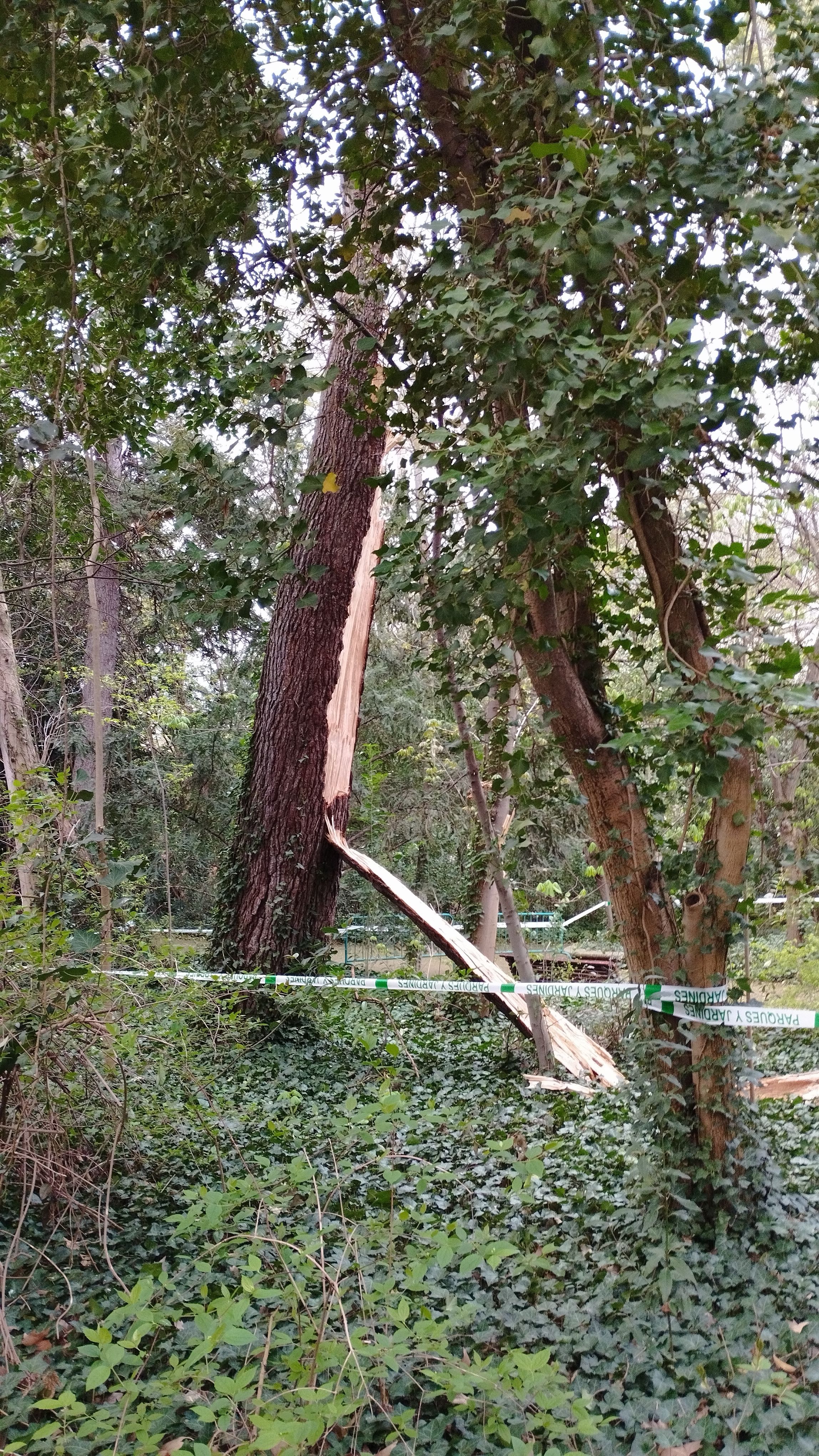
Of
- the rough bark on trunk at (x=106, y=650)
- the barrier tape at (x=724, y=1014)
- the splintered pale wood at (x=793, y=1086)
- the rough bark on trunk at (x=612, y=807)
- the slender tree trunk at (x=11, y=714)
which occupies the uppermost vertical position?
the rough bark on trunk at (x=106, y=650)

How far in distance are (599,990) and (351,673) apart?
4.28 meters

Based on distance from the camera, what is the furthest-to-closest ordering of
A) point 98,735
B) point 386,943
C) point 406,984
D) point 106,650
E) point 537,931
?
1. point 537,931
2. point 106,650
3. point 386,943
4. point 406,984
5. point 98,735

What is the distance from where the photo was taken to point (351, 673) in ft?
27.5

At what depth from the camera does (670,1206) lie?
136 inches

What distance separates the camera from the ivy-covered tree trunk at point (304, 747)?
7574mm

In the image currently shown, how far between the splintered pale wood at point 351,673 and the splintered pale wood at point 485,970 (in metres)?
0.51

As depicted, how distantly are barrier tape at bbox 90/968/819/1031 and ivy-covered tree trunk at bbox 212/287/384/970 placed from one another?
1.50 ft

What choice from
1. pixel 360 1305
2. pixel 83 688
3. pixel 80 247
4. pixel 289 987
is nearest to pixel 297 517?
pixel 80 247

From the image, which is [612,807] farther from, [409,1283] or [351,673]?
[351,673]

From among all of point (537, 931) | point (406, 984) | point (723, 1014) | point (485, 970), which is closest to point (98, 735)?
point (406, 984)

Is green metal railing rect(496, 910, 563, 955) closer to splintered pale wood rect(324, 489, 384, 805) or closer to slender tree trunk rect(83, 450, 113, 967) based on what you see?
splintered pale wood rect(324, 489, 384, 805)

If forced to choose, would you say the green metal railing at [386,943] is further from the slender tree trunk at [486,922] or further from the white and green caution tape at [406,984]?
the white and green caution tape at [406,984]

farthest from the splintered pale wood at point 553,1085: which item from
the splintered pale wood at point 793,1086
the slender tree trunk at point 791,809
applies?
the slender tree trunk at point 791,809

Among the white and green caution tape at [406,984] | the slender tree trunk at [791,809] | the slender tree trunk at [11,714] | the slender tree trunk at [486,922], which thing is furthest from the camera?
the slender tree trunk at [486,922]
